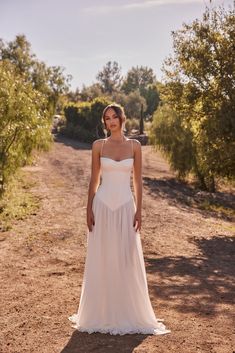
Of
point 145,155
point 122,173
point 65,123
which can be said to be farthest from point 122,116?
point 65,123

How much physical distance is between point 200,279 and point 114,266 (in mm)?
3496

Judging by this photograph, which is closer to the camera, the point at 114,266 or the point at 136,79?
the point at 114,266

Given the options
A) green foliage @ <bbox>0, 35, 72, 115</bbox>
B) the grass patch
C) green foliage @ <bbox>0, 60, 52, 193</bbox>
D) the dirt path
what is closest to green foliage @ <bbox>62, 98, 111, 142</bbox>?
green foliage @ <bbox>0, 35, 72, 115</bbox>

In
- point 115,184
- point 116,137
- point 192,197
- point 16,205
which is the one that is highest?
point 116,137

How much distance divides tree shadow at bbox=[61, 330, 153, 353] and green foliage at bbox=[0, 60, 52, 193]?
9.93 m

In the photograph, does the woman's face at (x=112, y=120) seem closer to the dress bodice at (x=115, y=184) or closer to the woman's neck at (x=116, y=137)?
the woman's neck at (x=116, y=137)

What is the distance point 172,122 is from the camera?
29.9 meters

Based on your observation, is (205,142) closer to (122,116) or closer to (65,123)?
(122,116)

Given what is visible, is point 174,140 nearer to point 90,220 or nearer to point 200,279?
point 200,279

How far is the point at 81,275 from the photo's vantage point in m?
8.84

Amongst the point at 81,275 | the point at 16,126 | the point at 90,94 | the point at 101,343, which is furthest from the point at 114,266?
the point at 90,94

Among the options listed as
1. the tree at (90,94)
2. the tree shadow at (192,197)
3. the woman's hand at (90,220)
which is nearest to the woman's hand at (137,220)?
the woman's hand at (90,220)

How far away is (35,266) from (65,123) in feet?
148

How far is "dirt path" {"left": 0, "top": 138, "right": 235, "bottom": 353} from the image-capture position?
5.66 m
